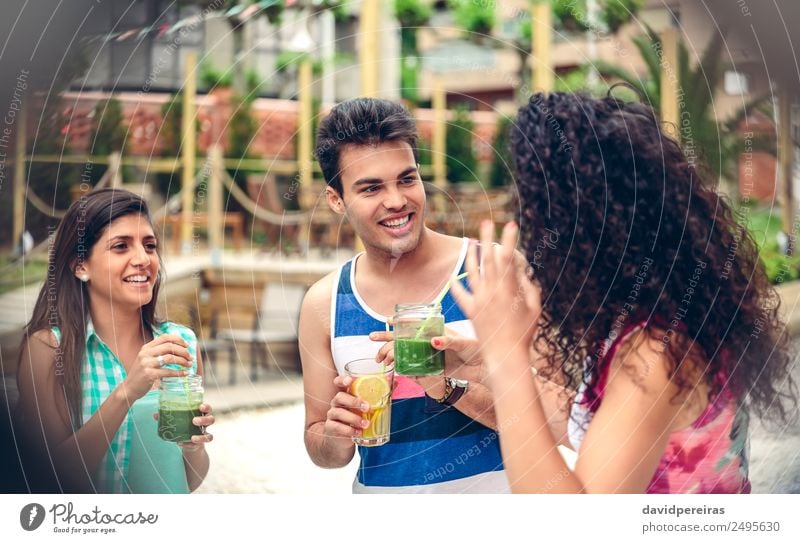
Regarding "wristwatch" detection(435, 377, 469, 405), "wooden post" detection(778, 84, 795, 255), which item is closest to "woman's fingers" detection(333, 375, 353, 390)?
"wristwatch" detection(435, 377, 469, 405)

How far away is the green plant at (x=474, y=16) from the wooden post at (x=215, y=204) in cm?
75

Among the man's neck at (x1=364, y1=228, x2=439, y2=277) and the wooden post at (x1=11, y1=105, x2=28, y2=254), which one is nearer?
the man's neck at (x1=364, y1=228, x2=439, y2=277)

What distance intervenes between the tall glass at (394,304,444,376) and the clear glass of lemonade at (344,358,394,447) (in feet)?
0.21

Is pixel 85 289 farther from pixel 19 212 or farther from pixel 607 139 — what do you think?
pixel 607 139

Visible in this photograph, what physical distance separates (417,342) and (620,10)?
106cm

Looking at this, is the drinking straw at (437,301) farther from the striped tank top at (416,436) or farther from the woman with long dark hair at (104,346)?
the woman with long dark hair at (104,346)

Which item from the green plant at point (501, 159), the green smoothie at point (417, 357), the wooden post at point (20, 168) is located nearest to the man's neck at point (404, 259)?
the green smoothie at point (417, 357)

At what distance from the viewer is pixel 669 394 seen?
1.48 meters

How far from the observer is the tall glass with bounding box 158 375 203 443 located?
190cm

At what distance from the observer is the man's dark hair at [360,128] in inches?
73.5

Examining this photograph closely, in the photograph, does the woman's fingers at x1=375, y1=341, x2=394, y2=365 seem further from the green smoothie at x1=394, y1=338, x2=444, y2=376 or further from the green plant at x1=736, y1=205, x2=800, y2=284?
the green plant at x1=736, y1=205, x2=800, y2=284

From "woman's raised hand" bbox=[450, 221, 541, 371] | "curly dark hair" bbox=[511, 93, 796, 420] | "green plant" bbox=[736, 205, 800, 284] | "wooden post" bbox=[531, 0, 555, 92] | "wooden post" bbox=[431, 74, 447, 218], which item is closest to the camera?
"woman's raised hand" bbox=[450, 221, 541, 371]
